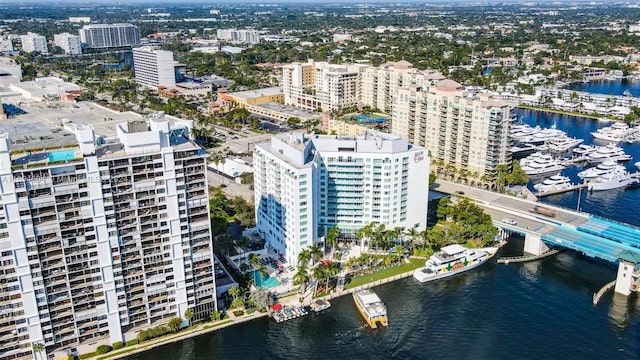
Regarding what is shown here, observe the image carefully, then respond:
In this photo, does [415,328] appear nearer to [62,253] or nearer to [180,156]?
[180,156]

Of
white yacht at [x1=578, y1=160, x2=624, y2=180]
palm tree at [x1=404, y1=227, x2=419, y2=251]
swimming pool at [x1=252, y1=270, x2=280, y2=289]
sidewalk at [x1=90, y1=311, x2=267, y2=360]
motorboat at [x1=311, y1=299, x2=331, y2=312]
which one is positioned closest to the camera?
sidewalk at [x1=90, y1=311, x2=267, y2=360]

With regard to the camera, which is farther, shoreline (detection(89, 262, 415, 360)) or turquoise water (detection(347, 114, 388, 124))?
turquoise water (detection(347, 114, 388, 124))

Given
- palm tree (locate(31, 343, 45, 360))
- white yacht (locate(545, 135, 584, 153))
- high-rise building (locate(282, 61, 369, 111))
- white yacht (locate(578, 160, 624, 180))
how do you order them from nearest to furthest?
palm tree (locate(31, 343, 45, 360)), white yacht (locate(578, 160, 624, 180)), white yacht (locate(545, 135, 584, 153)), high-rise building (locate(282, 61, 369, 111))

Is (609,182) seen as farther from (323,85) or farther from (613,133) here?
(323,85)

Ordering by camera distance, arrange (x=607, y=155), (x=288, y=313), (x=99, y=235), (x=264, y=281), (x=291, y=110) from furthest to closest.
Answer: (x=291, y=110), (x=607, y=155), (x=264, y=281), (x=288, y=313), (x=99, y=235)

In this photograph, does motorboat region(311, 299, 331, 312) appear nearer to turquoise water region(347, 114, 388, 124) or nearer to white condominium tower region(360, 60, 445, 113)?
turquoise water region(347, 114, 388, 124)

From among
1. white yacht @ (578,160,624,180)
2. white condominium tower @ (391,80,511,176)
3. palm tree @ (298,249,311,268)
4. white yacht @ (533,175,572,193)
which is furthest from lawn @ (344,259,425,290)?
white yacht @ (578,160,624,180)

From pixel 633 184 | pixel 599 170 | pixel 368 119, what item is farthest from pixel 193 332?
pixel 633 184

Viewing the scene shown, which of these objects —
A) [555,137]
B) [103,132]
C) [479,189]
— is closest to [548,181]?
[479,189]
